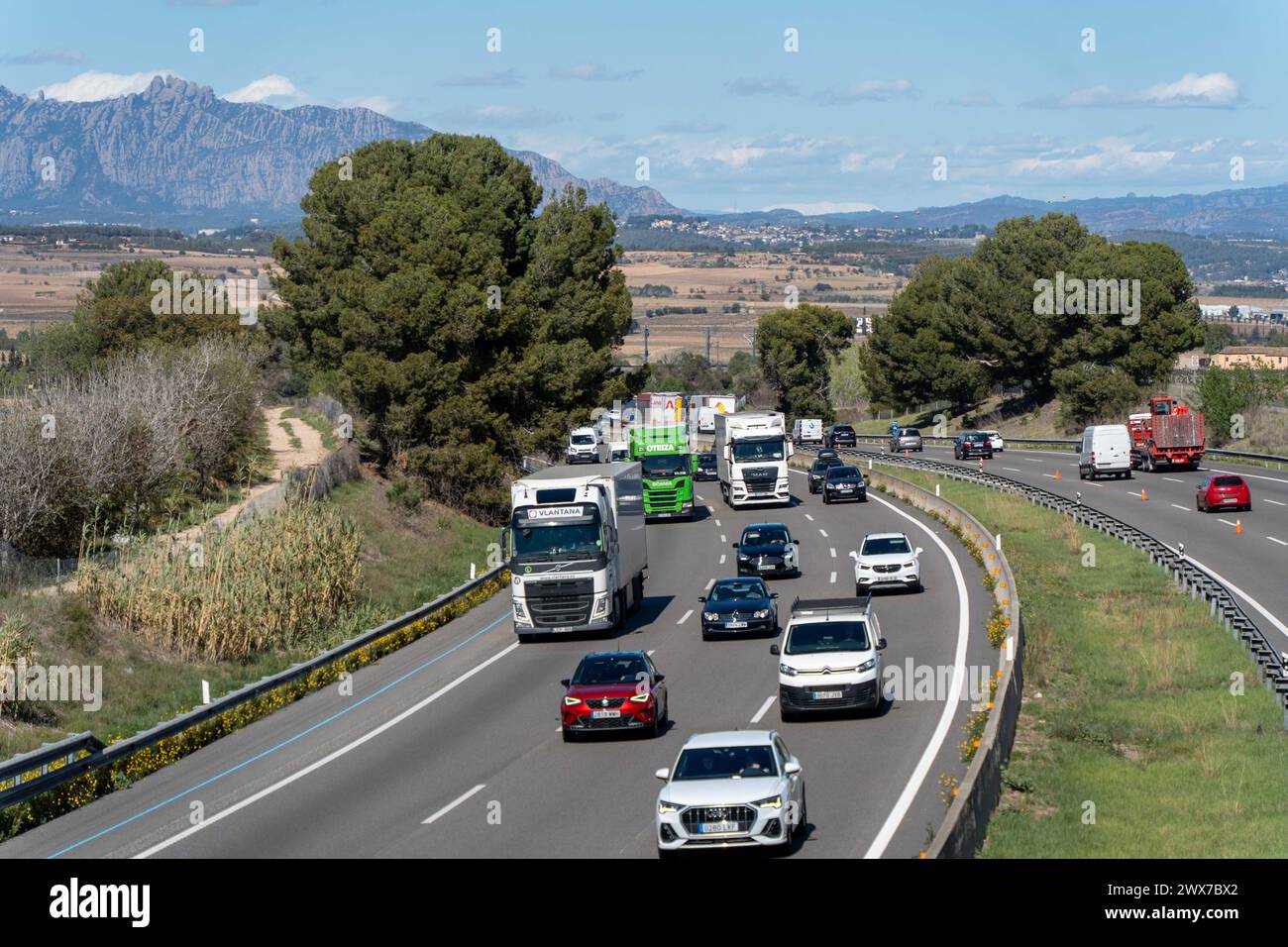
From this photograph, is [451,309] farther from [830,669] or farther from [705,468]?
[830,669]

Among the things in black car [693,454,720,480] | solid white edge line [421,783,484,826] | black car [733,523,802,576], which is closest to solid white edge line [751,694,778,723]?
solid white edge line [421,783,484,826]

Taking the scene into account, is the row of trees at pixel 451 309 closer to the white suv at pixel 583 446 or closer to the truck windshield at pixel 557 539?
the white suv at pixel 583 446

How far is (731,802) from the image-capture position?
56.6 feet

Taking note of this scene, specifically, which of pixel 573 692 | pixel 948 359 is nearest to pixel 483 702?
pixel 573 692

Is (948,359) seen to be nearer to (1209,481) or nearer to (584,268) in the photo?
(584,268)

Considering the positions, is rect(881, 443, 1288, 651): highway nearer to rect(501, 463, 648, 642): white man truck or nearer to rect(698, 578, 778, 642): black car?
rect(698, 578, 778, 642): black car

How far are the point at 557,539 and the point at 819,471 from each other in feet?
116

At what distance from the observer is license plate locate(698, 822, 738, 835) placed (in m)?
17.2

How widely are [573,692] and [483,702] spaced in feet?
15.9

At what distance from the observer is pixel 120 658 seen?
3095 cm

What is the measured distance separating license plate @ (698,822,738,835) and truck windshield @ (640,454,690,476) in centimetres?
4394

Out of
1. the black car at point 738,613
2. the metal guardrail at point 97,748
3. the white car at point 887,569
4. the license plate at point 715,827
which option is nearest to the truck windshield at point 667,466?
the white car at point 887,569

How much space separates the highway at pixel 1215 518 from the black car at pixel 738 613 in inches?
417

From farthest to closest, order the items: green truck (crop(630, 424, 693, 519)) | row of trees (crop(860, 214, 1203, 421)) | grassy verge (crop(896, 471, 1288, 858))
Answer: row of trees (crop(860, 214, 1203, 421)) < green truck (crop(630, 424, 693, 519)) < grassy verge (crop(896, 471, 1288, 858))
